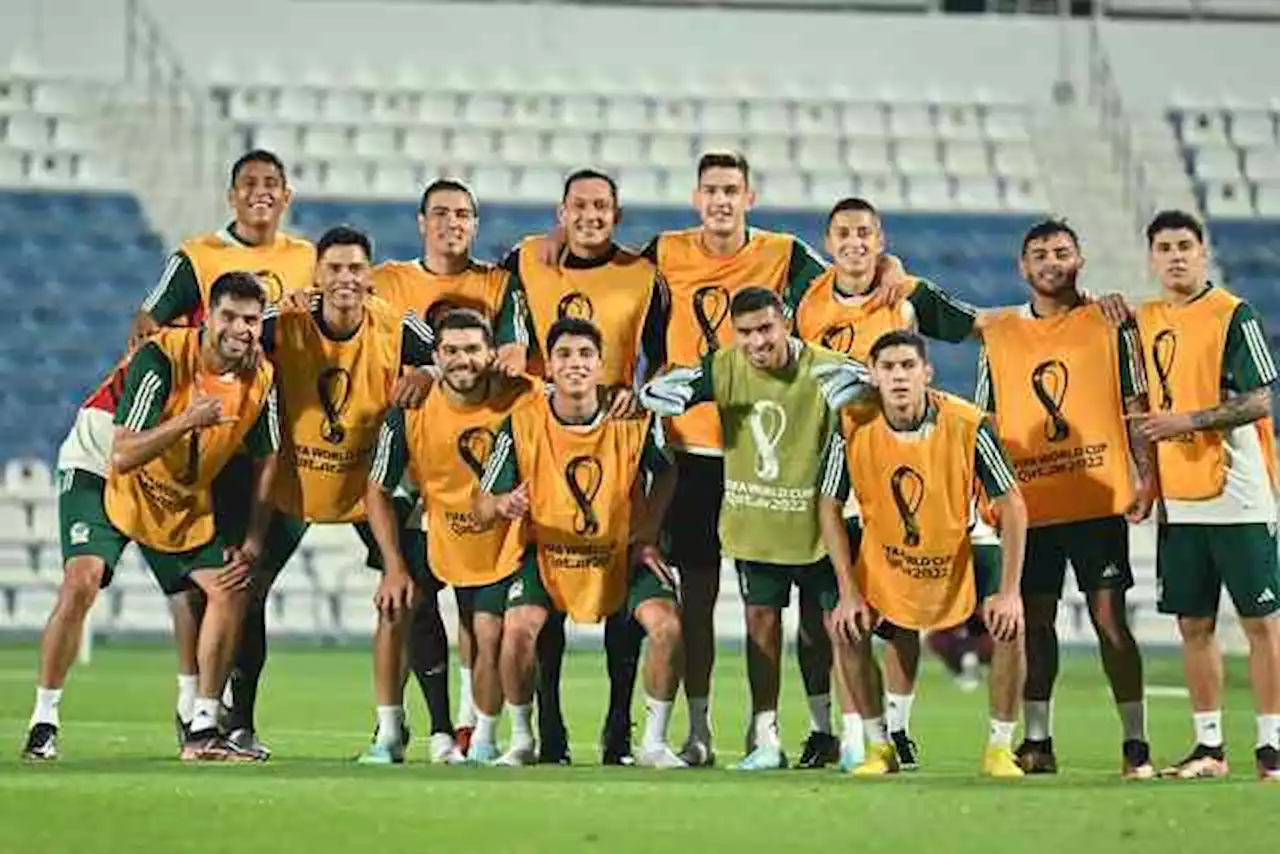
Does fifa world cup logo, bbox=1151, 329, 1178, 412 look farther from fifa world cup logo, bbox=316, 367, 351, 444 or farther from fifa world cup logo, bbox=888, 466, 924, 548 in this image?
fifa world cup logo, bbox=316, 367, 351, 444

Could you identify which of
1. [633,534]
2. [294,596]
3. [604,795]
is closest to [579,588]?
[633,534]

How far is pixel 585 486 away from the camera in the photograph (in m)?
12.1

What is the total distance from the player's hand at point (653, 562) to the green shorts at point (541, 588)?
1 cm

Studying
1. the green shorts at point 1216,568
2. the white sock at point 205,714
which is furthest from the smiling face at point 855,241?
the white sock at point 205,714

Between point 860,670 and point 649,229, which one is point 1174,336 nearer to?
point 860,670

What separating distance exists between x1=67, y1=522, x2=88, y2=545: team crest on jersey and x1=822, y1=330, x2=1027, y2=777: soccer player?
2.88 meters

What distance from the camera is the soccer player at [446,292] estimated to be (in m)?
12.5

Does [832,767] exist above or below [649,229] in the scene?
below

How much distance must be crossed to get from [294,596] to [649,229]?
5.38m

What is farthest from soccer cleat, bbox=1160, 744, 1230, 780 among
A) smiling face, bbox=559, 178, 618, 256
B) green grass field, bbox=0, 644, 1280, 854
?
smiling face, bbox=559, 178, 618, 256

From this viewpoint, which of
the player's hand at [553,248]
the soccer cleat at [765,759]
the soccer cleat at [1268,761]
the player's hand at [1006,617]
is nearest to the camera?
the player's hand at [1006,617]

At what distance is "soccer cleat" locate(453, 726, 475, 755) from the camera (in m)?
12.6

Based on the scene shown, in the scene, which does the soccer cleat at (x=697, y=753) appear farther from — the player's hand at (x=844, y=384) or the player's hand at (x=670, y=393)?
the player's hand at (x=844, y=384)

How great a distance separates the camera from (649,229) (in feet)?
93.2
